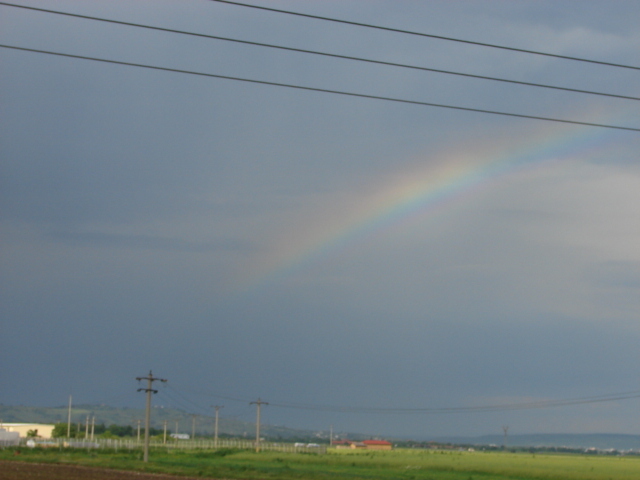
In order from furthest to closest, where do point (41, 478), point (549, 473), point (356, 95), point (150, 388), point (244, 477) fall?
point (150, 388), point (549, 473), point (244, 477), point (41, 478), point (356, 95)

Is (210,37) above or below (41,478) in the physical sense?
above

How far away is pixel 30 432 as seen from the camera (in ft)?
645

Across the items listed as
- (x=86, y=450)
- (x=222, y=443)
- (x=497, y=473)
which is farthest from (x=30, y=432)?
(x=497, y=473)

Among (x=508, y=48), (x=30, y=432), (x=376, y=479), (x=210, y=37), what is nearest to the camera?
(x=210, y=37)

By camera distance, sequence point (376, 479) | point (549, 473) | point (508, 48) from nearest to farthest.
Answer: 1. point (508, 48)
2. point (376, 479)
3. point (549, 473)

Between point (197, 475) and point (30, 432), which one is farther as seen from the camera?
point (30, 432)

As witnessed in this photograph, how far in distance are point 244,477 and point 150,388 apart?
3673 cm

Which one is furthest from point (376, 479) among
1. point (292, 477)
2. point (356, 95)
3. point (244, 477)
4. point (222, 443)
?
point (222, 443)

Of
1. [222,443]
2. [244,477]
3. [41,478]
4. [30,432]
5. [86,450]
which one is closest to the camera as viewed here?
[41,478]

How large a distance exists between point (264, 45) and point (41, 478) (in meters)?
39.2

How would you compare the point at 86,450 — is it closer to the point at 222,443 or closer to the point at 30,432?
the point at 222,443

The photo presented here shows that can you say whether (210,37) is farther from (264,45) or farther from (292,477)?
(292,477)

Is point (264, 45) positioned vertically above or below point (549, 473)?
above

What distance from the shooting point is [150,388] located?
90500 mm
